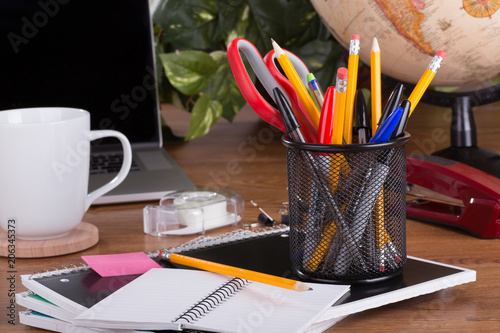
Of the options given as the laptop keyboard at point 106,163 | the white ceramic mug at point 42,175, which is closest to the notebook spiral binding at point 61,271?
the white ceramic mug at point 42,175

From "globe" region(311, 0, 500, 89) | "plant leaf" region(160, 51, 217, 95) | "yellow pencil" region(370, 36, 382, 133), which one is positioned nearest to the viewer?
"yellow pencil" region(370, 36, 382, 133)

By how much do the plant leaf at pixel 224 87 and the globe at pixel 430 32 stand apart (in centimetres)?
28

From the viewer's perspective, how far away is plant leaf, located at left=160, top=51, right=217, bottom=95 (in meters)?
1.02

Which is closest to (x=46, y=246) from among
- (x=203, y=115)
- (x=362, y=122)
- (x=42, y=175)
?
(x=42, y=175)

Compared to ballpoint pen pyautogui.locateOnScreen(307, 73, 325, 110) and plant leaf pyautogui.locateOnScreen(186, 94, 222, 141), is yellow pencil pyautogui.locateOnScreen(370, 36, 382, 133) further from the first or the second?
plant leaf pyautogui.locateOnScreen(186, 94, 222, 141)

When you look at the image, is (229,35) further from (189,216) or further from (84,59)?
(189,216)

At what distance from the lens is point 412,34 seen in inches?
30.5

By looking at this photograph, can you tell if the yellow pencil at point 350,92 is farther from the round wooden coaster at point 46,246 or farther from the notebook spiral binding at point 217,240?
the round wooden coaster at point 46,246

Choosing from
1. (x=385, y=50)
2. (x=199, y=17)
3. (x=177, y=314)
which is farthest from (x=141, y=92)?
(x=177, y=314)

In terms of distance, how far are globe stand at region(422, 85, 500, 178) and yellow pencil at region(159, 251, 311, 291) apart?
411mm

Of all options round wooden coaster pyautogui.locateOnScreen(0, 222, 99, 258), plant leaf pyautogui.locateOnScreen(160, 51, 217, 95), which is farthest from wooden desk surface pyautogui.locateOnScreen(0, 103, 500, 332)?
plant leaf pyautogui.locateOnScreen(160, 51, 217, 95)

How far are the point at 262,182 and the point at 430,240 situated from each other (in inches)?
11.2

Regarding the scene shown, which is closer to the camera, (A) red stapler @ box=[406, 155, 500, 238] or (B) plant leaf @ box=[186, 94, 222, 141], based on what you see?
(A) red stapler @ box=[406, 155, 500, 238]

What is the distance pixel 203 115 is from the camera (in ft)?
3.48
